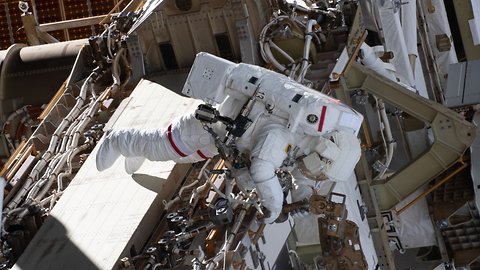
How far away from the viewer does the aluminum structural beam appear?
14000 millimetres

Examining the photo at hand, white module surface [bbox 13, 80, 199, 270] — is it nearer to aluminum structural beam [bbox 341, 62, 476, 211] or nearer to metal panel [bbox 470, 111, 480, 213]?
aluminum structural beam [bbox 341, 62, 476, 211]

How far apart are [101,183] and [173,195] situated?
0.67 m

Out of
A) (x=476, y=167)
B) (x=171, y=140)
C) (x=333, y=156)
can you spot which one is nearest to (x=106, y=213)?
(x=171, y=140)

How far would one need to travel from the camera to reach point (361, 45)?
578 inches

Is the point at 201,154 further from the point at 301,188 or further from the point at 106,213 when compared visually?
the point at 106,213

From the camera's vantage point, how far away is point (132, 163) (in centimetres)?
1245

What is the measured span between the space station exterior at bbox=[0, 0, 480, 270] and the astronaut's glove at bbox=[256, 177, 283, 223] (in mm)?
15

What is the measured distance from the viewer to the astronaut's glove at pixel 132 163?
12414 millimetres

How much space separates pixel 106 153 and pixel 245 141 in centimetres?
135

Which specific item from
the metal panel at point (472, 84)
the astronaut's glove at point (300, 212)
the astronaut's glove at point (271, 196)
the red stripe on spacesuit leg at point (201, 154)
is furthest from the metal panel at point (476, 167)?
the astronaut's glove at point (271, 196)

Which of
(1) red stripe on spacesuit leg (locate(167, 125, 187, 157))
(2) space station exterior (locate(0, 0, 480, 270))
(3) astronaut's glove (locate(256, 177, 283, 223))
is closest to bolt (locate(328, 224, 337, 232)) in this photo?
(2) space station exterior (locate(0, 0, 480, 270))

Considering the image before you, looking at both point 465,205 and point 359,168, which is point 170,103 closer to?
point 359,168

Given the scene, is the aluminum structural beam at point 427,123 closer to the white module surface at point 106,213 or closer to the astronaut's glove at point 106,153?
the white module surface at point 106,213

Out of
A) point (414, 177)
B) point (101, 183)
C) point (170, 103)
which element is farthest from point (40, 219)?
point (414, 177)
